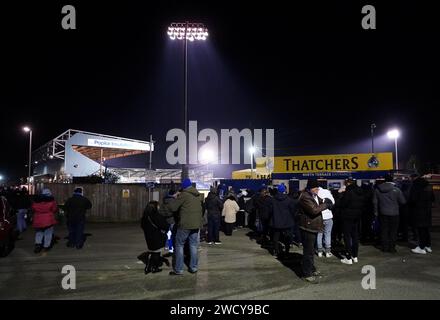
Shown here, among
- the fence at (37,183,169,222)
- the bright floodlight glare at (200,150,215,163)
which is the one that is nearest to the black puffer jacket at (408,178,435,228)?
the fence at (37,183,169,222)

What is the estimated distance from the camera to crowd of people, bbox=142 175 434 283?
23.0 feet

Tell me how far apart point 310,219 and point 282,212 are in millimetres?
2693

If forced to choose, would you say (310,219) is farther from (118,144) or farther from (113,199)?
(118,144)

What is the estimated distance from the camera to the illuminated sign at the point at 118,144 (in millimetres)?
30625

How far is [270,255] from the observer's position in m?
9.40

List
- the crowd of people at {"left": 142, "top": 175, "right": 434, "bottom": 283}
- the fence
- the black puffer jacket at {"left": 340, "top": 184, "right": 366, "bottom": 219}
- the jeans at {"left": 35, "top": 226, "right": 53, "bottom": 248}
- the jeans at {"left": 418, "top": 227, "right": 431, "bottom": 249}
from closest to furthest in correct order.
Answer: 1. the crowd of people at {"left": 142, "top": 175, "right": 434, "bottom": 283}
2. the black puffer jacket at {"left": 340, "top": 184, "right": 366, "bottom": 219}
3. the jeans at {"left": 418, "top": 227, "right": 431, "bottom": 249}
4. the jeans at {"left": 35, "top": 226, "right": 53, "bottom": 248}
5. the fence

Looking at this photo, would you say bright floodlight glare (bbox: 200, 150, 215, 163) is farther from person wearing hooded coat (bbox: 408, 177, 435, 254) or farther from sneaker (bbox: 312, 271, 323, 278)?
sneaker (bbox: 312, 271, 323, 278)

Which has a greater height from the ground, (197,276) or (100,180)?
(100,180)

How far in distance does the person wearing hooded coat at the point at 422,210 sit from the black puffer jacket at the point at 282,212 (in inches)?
122

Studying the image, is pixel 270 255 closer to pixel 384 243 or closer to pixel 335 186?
pixel 384 243

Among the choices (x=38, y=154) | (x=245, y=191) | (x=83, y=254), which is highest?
(x=38, y=154)

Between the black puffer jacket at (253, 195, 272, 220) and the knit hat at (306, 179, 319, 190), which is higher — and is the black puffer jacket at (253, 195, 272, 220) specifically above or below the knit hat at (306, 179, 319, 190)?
below

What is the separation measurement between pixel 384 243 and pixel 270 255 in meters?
2.98
